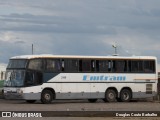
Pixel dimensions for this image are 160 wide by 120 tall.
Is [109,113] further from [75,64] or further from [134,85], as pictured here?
[134,85]

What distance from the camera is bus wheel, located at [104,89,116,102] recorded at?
39688 millimetres

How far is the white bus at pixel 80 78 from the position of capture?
36.6m

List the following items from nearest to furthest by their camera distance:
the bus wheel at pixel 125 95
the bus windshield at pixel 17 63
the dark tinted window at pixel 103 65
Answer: the bus windshield at pixel 17 63 < the dark tinted window at pixel 103 65 < the bus wheel at pixel 125 95

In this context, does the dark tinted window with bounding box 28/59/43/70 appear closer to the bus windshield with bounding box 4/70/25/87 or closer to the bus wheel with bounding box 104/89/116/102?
the bus windshield with bounding box 4/70/25/87

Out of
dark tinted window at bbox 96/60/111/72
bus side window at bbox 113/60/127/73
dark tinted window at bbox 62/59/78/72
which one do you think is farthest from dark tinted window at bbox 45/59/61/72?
bus side window at bbox 113/60/127/73

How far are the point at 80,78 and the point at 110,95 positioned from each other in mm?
2918

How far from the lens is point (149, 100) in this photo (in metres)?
44.6

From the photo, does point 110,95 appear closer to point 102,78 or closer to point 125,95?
point 125,95

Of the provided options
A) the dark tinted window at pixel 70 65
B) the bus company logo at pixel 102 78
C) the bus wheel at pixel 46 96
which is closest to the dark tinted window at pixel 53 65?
the dark tinted window at pixel 70 65

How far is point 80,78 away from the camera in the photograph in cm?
3816

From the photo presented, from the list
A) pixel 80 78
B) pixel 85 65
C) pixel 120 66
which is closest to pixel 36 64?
pixel 80 78

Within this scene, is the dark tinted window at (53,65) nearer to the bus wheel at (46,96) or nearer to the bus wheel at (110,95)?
the bus wheel at (46,96)

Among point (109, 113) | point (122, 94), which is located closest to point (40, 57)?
point (122, 94)

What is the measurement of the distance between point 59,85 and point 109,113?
50.5 feet
